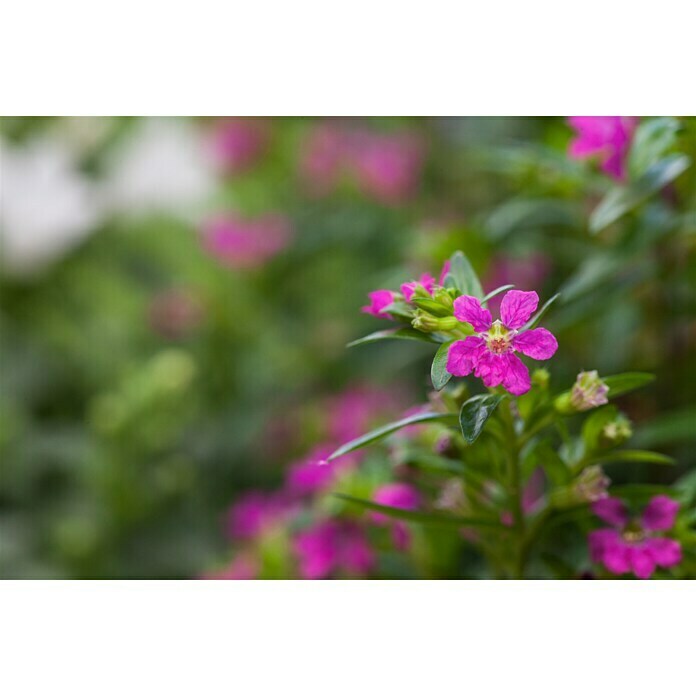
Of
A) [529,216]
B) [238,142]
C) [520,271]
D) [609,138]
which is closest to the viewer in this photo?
[609,138]

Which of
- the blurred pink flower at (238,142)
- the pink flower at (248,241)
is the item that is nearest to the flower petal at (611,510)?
the pink flower at (248,241)

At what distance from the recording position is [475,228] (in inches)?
34.6

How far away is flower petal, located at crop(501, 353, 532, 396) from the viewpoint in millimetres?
452

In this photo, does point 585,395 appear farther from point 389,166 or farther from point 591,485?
point 389,166

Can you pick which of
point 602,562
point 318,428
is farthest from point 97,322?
point 602,562

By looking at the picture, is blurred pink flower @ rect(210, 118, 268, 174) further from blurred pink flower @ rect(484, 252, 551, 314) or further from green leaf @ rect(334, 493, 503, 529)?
green leaf @ rect(334, 493, 503, 529)

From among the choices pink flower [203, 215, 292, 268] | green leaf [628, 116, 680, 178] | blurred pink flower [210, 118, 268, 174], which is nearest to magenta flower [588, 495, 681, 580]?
green leaf [628, 116, 680, 178]

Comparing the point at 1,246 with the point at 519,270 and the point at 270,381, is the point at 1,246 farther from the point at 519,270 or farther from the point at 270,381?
the point at 519,270

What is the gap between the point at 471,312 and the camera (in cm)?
46

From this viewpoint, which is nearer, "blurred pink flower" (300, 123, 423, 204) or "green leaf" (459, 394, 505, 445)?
"green leaf" (459, 394, 505, 445)

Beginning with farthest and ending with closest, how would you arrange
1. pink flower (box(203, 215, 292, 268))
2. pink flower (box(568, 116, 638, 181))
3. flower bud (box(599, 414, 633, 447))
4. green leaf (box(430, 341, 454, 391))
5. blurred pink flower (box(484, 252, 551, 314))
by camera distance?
1. pink flower (box(203, 215, 292, 268))
2. blurred pink flower (box(484, 252, 551, 314))
3. pink flower (box(568, 116, 638, 181))
4. flower bud (box(599, 414, 633, 447))
5. green leaf (box(430, 341, 454, 391))

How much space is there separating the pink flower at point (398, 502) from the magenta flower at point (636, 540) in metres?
0.16

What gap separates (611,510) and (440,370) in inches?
7.9

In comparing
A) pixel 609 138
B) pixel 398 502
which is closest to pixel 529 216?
pixel 609 138
